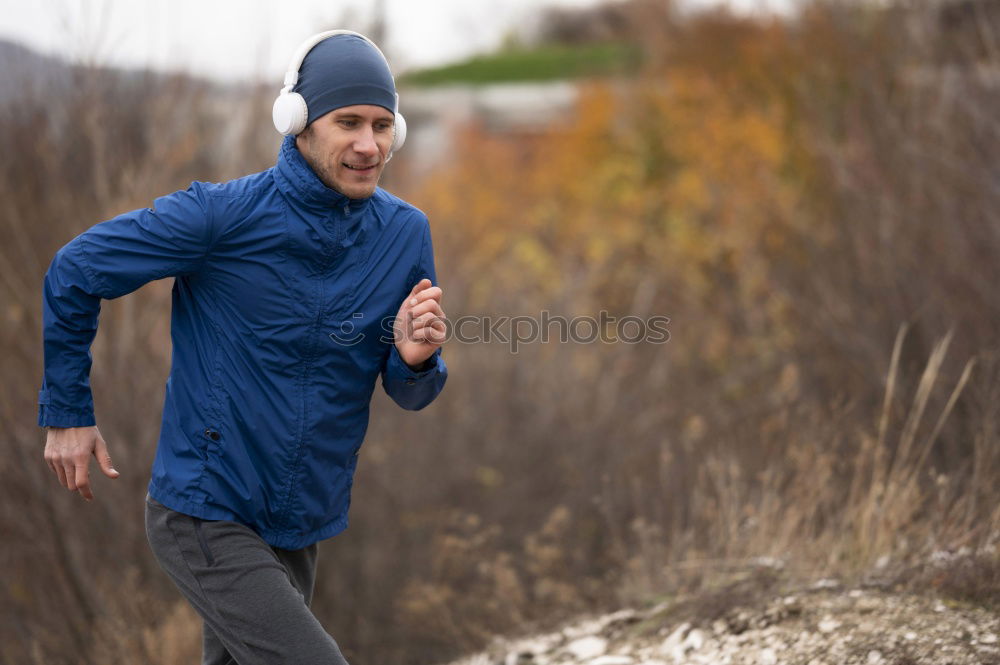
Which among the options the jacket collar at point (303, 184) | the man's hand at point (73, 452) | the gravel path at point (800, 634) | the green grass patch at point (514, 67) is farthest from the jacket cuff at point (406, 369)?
the green grass patch at point (514, 67)

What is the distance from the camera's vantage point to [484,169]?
1838 centimetres

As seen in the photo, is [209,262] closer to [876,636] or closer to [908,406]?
[876,636]

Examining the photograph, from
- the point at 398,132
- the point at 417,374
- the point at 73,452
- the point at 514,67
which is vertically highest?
the point at 514,67

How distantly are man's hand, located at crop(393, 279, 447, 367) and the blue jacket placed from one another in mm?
60

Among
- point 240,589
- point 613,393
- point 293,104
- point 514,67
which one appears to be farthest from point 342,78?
point 514,67

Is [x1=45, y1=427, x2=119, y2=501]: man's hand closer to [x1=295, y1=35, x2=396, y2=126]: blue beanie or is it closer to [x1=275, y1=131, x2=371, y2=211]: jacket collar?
[x1=275, y1=131, x2=371, y2=211]: jacket collar

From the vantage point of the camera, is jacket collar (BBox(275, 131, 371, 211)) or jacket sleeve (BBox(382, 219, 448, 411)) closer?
jacket collar (BBox(275, 131, 371, 211))

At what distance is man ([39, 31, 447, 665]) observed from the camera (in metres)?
2.52

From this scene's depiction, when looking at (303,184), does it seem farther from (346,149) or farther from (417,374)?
(417,374)

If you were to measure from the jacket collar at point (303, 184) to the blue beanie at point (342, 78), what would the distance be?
11cm

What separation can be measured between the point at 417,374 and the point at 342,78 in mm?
771

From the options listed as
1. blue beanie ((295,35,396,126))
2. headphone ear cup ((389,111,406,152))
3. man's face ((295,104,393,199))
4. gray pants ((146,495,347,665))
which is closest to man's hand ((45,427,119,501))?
gray pants ((146,495,347,665))

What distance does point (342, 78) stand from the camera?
2.63 metres

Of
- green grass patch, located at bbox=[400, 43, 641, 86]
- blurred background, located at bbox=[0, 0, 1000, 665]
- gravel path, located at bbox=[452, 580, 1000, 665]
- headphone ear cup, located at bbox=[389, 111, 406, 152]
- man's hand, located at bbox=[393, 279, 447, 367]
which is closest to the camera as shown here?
man's hand, located at bbox=[393, 279, 447, 367]
